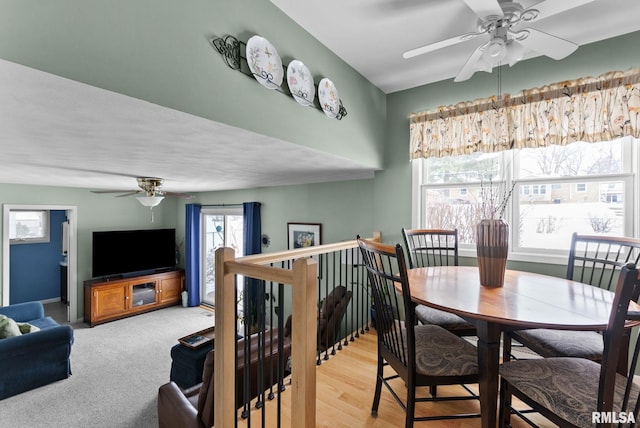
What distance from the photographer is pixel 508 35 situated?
1713 millimetres

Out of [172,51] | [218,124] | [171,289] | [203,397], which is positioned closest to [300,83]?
[218,124]

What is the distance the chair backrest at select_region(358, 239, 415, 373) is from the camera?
138 cm

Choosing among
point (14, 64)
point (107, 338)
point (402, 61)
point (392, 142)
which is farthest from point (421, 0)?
point (107, 338)

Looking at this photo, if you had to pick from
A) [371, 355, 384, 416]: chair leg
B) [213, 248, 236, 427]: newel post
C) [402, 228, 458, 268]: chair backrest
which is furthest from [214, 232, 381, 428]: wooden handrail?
[402, 228, 458, 268]: chair backrest

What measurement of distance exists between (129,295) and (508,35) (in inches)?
261

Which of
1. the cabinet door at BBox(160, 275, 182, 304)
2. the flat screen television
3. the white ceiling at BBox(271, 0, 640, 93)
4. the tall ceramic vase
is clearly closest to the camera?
the tall ceramic vase

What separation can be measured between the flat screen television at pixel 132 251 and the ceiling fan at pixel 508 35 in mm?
6057

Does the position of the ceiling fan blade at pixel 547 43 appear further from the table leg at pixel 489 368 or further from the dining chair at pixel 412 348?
the table leg at pixel 489 368

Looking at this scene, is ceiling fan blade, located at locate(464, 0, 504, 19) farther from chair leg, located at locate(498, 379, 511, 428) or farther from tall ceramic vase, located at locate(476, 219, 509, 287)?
chair leg, located at locate(498, 379, 511, 428)

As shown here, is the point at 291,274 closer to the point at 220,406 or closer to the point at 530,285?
the point at 220,406

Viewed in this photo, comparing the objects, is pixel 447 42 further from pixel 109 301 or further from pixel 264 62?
pixel 109 301

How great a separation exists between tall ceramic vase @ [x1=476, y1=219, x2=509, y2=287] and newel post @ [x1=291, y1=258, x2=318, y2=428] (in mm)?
1102

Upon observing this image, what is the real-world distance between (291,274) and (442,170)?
7.56ft

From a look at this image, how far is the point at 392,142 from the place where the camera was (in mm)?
3227
